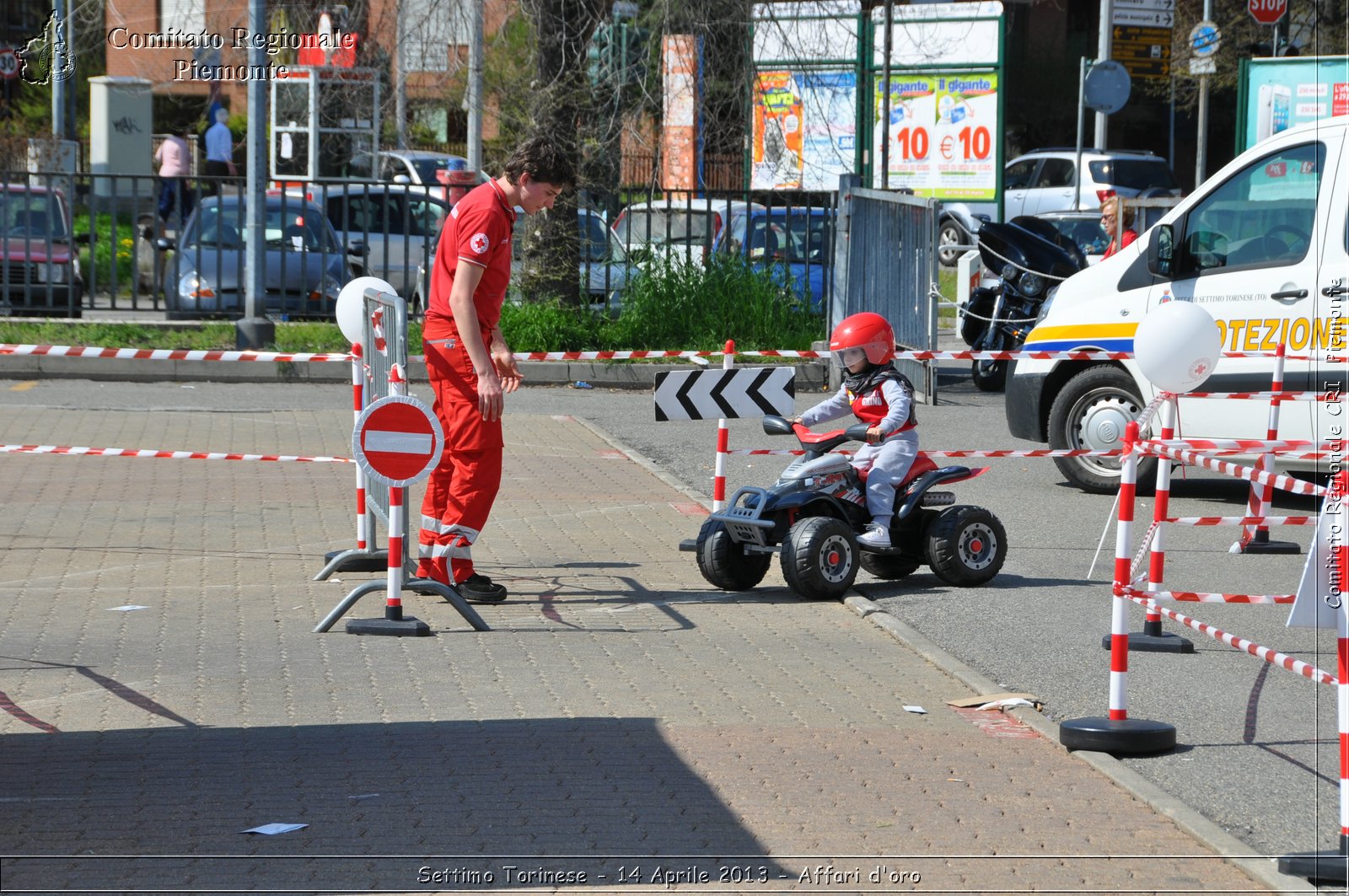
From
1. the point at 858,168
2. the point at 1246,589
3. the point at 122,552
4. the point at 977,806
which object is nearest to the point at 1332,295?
the point at 1246,589

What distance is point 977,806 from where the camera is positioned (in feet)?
16.5

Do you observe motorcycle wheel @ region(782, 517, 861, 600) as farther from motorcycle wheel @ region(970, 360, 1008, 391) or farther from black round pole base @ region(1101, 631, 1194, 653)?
motorcycle wheel @ region(970, 360, 1008, 391)

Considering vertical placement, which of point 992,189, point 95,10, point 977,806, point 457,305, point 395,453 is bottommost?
point 977,806

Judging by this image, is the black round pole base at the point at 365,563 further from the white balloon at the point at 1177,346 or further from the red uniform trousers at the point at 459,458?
the white balloon at the point at 1177,346

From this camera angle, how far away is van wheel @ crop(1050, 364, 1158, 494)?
1123cm

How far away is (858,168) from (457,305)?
552 inches

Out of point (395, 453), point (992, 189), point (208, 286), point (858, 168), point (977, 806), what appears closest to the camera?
point (977, 806)

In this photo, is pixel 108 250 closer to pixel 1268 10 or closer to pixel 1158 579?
pixel 1158 579

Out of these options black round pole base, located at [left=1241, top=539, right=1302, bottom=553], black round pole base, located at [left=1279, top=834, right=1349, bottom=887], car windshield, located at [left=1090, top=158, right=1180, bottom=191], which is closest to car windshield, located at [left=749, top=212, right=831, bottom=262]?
black round pole base, located at [left=1241, top=539, right=1302, bottom=553]

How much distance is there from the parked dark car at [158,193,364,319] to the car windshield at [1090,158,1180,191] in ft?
60.2

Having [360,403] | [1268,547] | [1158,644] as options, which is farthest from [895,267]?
[1158,644]

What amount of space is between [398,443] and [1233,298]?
577cm

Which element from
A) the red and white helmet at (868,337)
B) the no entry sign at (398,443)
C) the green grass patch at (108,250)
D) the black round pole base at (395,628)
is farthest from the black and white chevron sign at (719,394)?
the green grass patch at (108,250)

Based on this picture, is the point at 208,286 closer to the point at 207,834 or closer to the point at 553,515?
the point at 553,515
